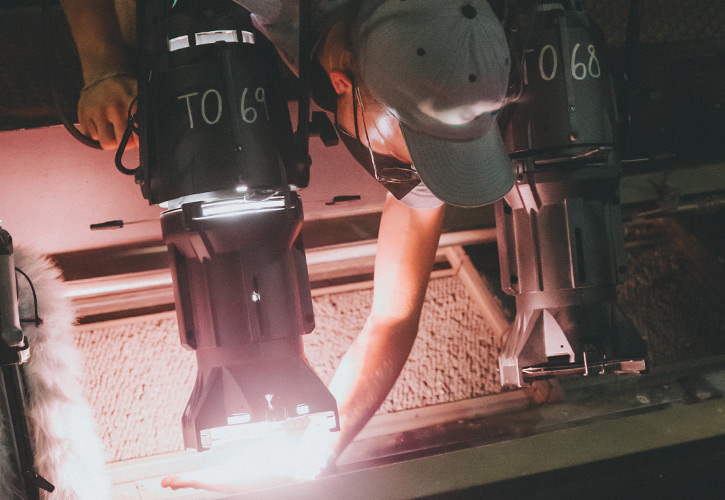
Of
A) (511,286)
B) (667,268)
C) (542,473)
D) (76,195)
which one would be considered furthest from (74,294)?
(667,268)

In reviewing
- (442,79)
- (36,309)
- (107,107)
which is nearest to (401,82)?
(442,79)

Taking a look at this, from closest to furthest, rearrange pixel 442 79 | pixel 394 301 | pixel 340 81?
pixel 442 79, pixel 340 81, pixel 394 301

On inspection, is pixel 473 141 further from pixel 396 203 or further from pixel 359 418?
pixel 359 418

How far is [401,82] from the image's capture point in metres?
0.84

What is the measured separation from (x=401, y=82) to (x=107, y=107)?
430 millimetres

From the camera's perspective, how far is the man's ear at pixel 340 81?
941 mm

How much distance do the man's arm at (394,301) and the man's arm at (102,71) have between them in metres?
0.51

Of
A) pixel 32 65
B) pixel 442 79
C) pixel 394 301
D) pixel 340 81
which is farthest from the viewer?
pixel 394 301

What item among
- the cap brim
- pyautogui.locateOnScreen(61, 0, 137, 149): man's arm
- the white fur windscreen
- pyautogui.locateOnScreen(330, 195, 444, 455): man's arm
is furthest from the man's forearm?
pyautogui.locateOnScreen(330, 195, 444, 455): man's arm

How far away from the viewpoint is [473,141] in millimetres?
910

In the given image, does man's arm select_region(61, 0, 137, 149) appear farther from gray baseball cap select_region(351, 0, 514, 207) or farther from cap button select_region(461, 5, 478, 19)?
cap button select_region(461, 5, 478, 19)

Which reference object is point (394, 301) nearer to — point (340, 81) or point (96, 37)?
→ point (340, 81)

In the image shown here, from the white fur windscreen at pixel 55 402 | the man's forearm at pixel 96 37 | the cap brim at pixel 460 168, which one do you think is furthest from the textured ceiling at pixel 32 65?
the cap brim at pixel 460 168

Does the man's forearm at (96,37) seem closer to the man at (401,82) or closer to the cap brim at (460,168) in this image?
the man at (401,82)
